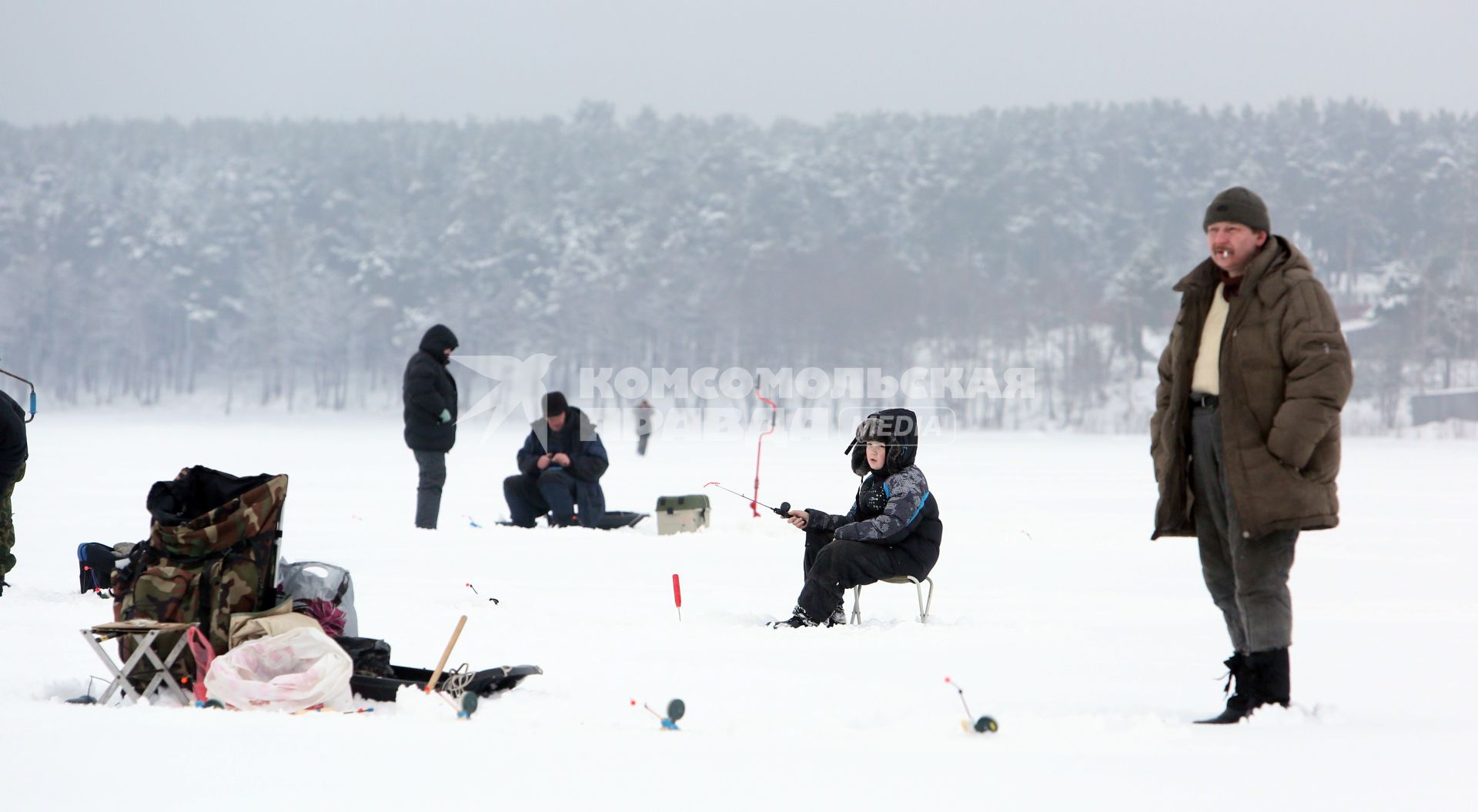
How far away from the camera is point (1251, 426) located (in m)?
4.21

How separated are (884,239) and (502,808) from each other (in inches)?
3623

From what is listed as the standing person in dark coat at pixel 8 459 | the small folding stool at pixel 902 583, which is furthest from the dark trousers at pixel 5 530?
the small folding stool at pixel 902 583

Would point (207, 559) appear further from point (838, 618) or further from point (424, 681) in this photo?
point (838, 618)

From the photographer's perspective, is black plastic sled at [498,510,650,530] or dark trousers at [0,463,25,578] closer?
dark trousers at [0,463,25,578]

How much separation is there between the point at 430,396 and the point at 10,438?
4.12 m

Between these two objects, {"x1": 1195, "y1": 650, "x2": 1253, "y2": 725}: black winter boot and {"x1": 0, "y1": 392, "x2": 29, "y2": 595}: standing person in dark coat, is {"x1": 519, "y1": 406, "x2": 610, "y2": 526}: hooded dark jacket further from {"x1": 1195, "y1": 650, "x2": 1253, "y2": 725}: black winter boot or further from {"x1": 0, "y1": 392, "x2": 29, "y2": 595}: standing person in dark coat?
{"x1": 1195, "y1": 650, "x2": 1253, "y2": 725}: black winter boot

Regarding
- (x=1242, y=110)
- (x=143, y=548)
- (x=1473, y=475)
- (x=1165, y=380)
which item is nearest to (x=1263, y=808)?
(x=1165, y=380)

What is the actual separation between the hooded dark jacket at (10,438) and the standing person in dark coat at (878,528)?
153 inches

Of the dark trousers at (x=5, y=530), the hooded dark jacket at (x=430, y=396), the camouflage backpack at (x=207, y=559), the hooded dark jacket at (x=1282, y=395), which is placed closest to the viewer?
the hooded dark jacket at (x=1282, y=395)

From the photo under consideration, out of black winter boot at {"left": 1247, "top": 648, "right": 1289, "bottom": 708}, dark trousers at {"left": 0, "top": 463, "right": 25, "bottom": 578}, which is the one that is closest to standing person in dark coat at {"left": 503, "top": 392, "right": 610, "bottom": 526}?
dark trousers at {"left": 0, "top": 463, "right": 25, "bottom": 578}

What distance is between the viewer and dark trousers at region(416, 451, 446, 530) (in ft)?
34.8

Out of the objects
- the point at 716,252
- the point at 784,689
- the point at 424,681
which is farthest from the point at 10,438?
the point at 716,252

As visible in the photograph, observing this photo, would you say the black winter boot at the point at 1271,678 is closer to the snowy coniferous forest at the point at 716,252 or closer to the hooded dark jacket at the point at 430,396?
the hooded dark jacket at the point at 430,396

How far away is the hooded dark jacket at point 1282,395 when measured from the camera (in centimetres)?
406
